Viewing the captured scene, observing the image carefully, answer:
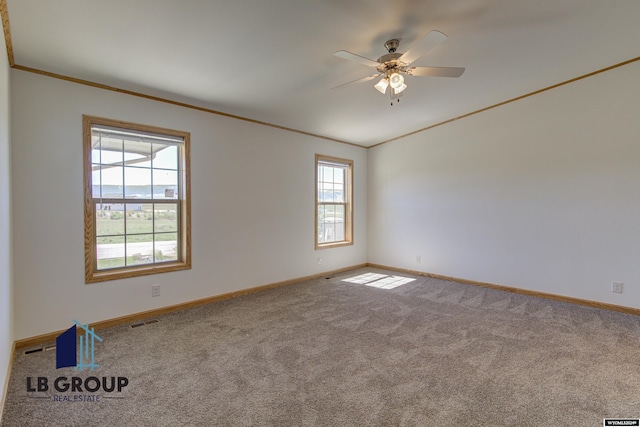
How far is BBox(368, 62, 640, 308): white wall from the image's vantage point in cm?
362

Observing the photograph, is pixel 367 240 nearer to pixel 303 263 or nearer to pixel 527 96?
pixel 303 263

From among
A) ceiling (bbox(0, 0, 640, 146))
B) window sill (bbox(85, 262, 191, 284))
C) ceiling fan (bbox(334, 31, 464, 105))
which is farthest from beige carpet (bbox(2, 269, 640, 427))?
ceiling (bbox(0, 0, 640, 146))

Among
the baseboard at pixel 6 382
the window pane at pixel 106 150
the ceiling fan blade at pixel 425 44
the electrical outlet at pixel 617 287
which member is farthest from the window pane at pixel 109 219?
the electrical outlet at pixel 617 287

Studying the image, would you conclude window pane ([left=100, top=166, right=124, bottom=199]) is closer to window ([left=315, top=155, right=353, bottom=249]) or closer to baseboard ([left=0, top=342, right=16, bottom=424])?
baseboard ([left=0, top=342, right=16, bottom=424])

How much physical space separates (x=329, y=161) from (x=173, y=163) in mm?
2708

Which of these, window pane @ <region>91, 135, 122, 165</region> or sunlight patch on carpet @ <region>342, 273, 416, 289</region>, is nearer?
window pane @ <region>91, 135, 122, 165</region>

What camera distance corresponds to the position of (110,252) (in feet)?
10.6

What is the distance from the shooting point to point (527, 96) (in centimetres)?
423

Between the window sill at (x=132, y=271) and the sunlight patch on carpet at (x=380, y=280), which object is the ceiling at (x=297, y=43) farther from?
the sunlight patch on carpet at (x=380, y=280)

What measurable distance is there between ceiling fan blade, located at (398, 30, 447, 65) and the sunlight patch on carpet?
10.8 ft

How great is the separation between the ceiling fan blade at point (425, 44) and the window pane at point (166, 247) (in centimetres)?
317

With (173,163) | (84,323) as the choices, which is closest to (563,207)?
(173,163)

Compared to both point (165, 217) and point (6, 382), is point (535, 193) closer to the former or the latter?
point (165, 217)

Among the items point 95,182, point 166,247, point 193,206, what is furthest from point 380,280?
point 95,182
